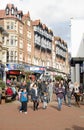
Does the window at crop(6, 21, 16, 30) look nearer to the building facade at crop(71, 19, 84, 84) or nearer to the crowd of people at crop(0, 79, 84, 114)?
the building facade at crop(71, 19, 84, 84)

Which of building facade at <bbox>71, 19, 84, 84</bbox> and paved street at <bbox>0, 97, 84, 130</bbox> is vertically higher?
building facade at <bbox>71, 19, 84, 84</bbox>

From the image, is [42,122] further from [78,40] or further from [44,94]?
[78,40]

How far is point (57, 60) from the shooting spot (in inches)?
4200

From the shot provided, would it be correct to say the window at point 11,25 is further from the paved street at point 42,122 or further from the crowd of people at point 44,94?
the paved street at point 42,122

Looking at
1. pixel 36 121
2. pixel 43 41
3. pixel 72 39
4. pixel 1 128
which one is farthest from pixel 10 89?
pixel 43 41

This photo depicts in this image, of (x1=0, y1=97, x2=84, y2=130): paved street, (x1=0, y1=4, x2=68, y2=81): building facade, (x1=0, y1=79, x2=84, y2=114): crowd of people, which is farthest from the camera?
(x1=0, y1=4, x2=68, y2=81): building facade

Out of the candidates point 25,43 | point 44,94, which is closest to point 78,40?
point 44,94

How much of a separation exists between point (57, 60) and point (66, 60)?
1836 cm

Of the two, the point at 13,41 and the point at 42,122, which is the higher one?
the point at 13,41

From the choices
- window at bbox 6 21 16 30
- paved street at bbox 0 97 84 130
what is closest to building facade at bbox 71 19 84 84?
paved street at bbox 0 97 84 130

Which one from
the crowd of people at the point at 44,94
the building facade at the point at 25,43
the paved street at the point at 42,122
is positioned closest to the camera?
the paved street at the point at 42,122

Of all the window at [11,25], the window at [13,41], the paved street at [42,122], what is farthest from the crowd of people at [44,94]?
the window at [11,25]

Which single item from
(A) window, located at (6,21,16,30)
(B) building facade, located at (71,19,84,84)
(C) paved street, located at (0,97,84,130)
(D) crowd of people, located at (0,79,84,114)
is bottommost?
(C) paved street, located at (0,97,84,130)

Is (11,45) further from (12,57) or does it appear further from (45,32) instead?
(45,32)
